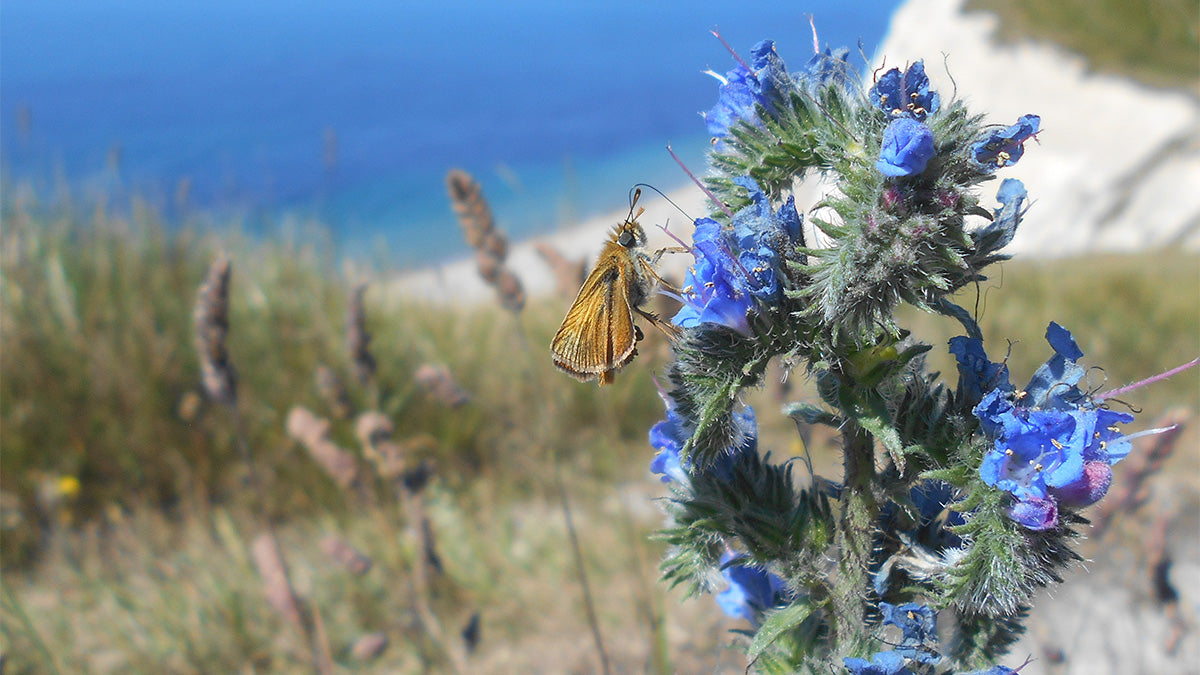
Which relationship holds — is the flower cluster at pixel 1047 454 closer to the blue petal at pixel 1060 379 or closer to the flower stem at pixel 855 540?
the blue petal at pixel 1060 379

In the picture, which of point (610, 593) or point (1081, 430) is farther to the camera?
point (610, 593)

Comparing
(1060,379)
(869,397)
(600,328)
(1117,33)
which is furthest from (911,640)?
(1117,33)

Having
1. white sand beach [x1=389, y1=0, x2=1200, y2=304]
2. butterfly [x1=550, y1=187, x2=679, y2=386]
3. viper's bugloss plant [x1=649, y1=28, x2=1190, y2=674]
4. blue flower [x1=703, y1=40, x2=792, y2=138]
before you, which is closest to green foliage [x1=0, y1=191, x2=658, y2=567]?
butterfly [x1=550, y1=187, x2=679, y2=386]

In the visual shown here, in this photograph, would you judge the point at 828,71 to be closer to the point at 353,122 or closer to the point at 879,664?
the point at 879,664

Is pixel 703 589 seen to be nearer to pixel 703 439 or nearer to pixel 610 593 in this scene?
pixel 703 439

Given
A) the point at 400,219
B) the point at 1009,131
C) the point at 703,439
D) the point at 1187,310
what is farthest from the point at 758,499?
the point at 400,219
